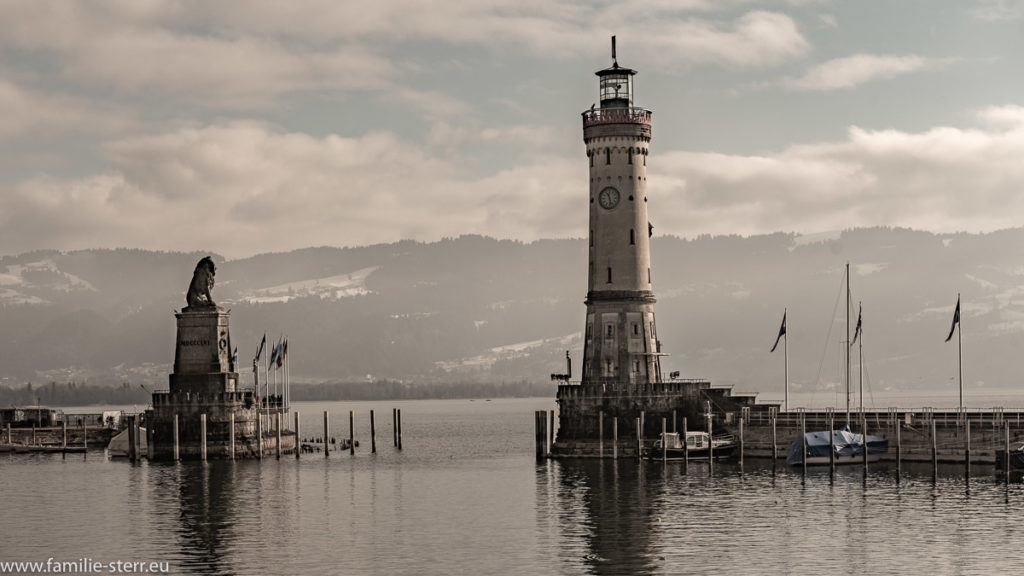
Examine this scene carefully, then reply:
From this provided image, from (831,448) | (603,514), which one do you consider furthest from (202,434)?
(831,448)

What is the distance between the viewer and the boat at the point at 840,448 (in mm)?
112125

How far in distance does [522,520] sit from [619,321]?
36474 mm

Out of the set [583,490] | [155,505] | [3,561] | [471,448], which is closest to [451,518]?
[583,490]

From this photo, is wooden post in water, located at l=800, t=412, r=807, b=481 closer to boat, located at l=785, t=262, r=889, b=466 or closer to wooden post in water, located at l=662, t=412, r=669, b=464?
boat, located at l=785, t=262, r=889, b=466

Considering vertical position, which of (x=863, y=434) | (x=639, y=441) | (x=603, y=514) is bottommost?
(x=603, y=514)

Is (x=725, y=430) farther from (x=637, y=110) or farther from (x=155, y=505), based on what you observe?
(x=155, y=505)

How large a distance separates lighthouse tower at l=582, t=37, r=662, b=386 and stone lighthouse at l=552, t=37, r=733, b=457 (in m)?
0.08

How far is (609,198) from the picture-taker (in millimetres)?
123375

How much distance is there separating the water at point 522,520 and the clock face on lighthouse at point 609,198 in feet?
67.6

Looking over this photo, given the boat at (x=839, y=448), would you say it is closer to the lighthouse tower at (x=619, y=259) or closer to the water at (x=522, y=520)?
the water at (x=522, y=520)

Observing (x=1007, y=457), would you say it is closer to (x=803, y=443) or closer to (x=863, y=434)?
(x=863, y=434)

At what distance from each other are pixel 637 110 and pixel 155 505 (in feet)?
167

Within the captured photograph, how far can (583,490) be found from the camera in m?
103

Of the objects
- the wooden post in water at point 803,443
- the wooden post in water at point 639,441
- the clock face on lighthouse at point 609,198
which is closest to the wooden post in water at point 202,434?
the wooden post in water at point 639,441
